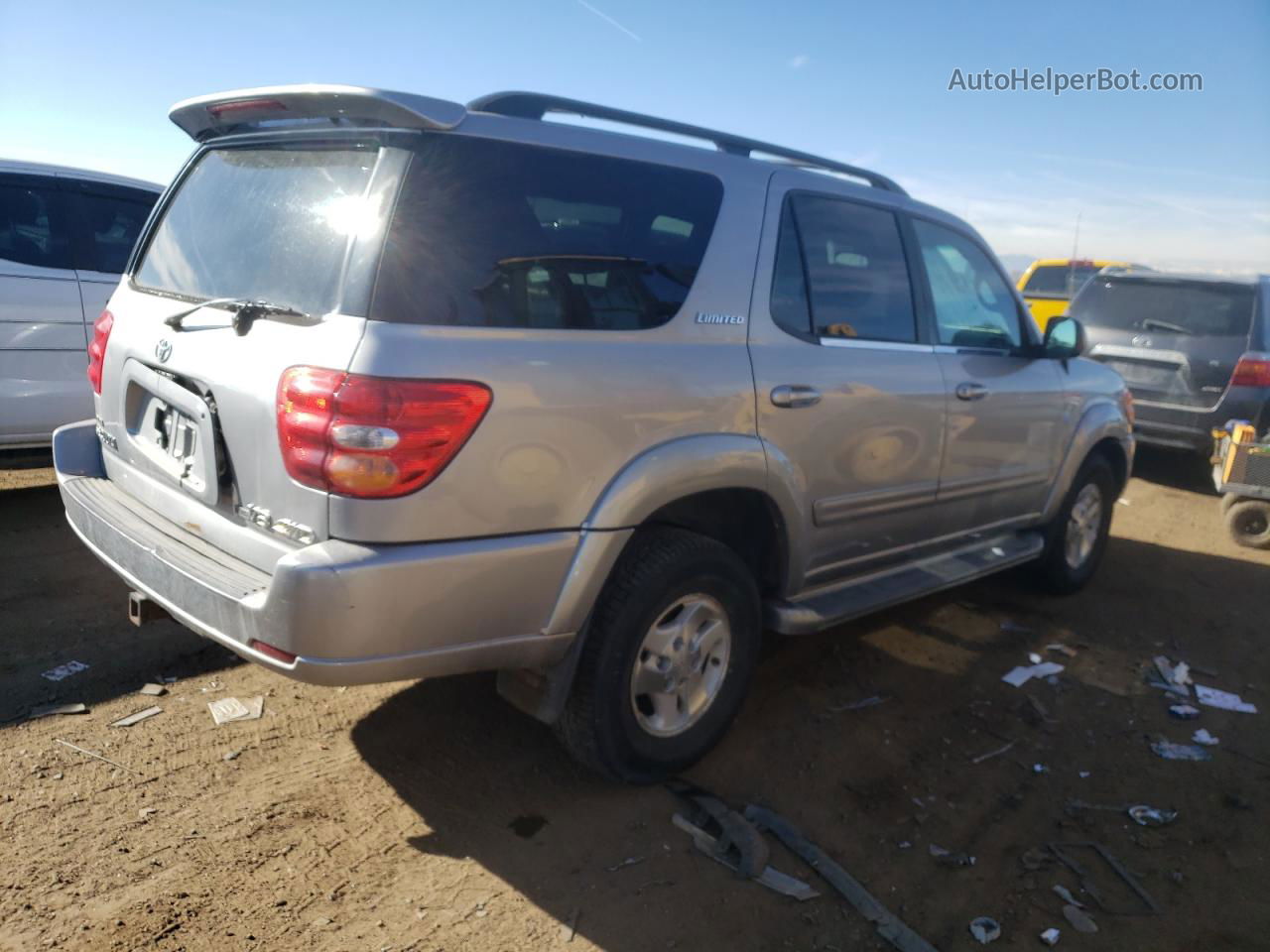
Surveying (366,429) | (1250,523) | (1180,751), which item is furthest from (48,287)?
(1250,523)

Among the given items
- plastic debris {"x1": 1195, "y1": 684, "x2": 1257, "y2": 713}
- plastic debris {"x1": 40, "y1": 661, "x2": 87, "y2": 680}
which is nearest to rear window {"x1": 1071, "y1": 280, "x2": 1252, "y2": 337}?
plastic debris {"x1": 1195, "y1": 684, "x2": 1257, "y2": 713}

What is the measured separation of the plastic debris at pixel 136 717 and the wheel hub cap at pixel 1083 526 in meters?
4.52

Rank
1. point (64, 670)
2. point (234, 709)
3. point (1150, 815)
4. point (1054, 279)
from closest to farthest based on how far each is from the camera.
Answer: point (1150, 815) → point (234, 709) → point (64, 670) → point (1054, 279)

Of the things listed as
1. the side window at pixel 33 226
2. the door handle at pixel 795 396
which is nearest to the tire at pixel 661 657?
the door handle at pixel 795 396

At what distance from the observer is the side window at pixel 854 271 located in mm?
3650

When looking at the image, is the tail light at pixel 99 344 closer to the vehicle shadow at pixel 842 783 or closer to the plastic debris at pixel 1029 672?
the vehicle shadow at pixel 842 783

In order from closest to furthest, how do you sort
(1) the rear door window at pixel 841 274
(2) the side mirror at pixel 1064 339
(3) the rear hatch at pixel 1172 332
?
(1) the rear door window at pixel 841 274 → (2) the side mirror at pixel 1064 339 → (3) the rear hatch at pixel 1172 332

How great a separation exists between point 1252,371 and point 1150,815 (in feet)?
19.5

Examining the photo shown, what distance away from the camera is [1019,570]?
18.5ft

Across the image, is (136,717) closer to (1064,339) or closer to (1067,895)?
(1067,895)

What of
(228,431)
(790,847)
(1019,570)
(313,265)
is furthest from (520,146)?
(1019,570)

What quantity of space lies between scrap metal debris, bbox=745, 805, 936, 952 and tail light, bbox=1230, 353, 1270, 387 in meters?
6.77

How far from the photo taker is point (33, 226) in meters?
5.57

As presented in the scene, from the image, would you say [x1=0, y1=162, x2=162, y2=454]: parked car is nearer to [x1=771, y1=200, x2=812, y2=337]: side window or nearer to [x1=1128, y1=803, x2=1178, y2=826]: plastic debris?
[x1=771, y1=200, x2=812, y2=337]: side window
